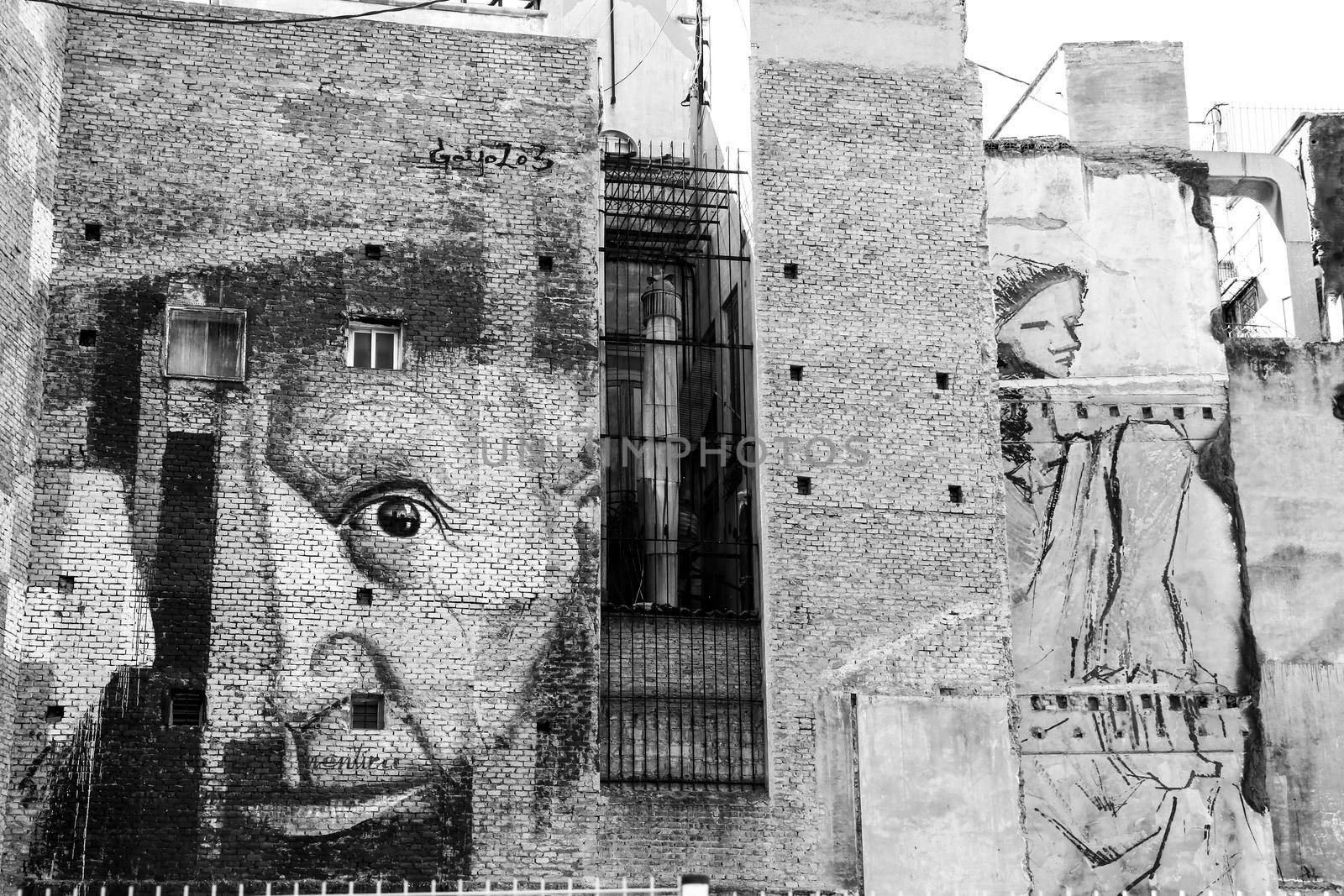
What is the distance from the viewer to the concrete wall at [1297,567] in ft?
69.5

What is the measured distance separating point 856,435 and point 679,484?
8.43 ft

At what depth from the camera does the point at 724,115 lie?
23172mm

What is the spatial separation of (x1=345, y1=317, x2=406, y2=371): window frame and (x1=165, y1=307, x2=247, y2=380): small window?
108cm

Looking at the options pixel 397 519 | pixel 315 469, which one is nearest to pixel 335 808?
pixel 397 519

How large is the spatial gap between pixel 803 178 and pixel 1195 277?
5258mm

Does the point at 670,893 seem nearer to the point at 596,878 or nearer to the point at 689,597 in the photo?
the point at 596,878

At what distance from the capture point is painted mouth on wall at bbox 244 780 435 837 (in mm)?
18359

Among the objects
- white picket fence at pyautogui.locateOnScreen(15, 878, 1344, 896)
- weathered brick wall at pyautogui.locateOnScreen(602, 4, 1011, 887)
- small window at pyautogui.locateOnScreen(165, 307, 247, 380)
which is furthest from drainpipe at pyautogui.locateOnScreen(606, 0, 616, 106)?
white picket fence at pyautogui.locateOnScreen(15, 878, 1344, 896)

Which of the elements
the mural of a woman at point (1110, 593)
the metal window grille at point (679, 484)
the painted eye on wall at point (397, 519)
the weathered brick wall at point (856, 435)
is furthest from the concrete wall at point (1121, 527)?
the painted eye on wall at point (397, 519)

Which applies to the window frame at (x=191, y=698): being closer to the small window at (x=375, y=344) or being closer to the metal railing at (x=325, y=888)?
the metal railing at (x=325, y=888)

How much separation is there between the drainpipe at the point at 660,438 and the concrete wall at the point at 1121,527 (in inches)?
152

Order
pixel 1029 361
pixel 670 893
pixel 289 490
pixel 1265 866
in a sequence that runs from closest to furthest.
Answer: pixel 670 893 → pixel 289 490 → pixel 1265 866 → pixel 1029 361

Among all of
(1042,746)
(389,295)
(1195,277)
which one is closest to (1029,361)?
(1195,277)

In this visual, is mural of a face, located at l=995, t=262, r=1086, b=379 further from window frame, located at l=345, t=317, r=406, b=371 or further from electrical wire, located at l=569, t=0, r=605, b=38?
electrical wire, located at l=569, t=0, r=605, b=38
